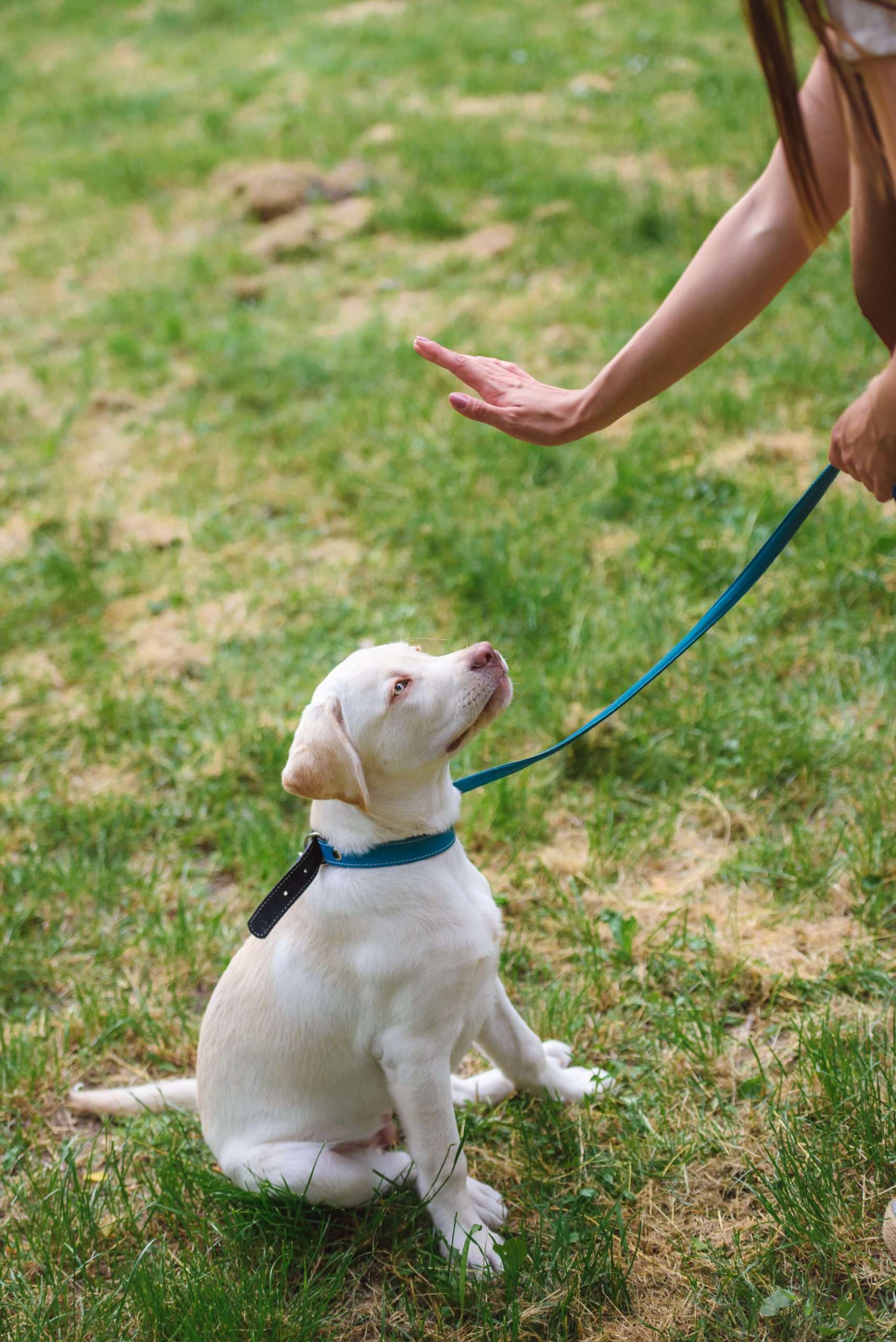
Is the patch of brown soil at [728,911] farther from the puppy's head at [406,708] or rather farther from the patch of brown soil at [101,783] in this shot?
the patch of brown soil at [101,783]

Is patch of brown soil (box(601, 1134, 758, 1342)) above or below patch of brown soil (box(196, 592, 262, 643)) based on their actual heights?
below

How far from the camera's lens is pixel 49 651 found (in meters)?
4.09

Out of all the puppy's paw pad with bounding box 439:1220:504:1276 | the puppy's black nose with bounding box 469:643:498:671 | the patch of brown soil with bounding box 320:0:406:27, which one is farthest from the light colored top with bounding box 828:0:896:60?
the patch of brown soil with bounding box 320:0:406:27

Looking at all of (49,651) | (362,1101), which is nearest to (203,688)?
(49,651)

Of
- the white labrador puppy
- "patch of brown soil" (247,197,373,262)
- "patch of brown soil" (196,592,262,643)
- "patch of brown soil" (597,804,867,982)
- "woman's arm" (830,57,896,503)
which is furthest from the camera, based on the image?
"patch of brown soil" (247,197,373,262)

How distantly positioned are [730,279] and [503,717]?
5.32 ft

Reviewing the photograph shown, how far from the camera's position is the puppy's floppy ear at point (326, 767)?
191cm

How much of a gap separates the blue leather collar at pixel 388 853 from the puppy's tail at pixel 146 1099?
0.71m

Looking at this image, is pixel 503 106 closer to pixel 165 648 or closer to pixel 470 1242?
pixel 165 648

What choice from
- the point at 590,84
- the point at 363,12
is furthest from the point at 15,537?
the point at 363,12

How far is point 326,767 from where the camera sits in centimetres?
191

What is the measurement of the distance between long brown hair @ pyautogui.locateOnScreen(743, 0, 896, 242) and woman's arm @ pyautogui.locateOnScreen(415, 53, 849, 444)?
23cm

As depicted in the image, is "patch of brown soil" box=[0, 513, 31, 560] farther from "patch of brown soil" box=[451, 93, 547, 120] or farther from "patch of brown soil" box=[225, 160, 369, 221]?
"patch of brown soil" box=[451, 93, 547, 120]

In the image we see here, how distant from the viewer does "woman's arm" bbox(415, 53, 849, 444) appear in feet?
6.07
